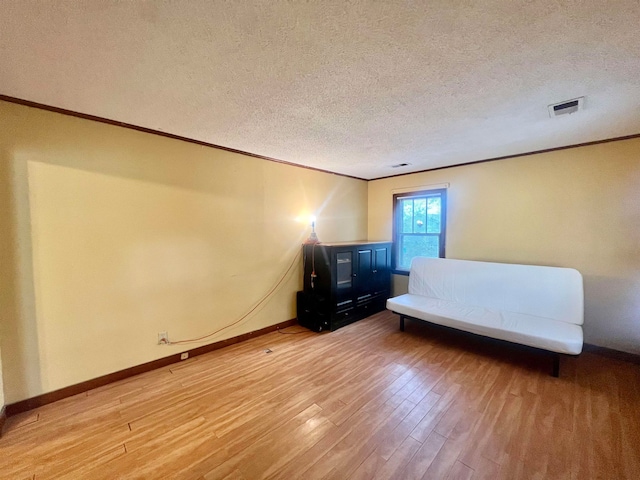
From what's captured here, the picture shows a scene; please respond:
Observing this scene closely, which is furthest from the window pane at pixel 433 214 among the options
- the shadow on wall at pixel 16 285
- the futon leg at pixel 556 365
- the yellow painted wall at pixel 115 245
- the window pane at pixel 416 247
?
the shadow on wall at pixel 16 285

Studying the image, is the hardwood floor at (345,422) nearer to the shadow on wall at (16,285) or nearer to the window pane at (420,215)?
the shadow on wall at (16,285)

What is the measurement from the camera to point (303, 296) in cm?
373

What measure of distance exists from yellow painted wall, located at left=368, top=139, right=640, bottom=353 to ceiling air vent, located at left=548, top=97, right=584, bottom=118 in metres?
1.29

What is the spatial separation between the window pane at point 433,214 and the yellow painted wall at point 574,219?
0.88 ft

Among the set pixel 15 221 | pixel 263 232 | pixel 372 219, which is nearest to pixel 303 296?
pixel 263 232

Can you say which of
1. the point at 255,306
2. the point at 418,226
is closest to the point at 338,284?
the point at 255,306

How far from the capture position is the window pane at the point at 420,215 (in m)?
4.29

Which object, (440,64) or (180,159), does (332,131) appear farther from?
(180,159)

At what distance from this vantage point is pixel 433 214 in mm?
4168

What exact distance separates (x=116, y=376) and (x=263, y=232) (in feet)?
6.71

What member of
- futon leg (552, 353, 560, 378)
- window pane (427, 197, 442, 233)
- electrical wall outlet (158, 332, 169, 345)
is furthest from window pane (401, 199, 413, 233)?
electrical wall outlet (158, 332, 169, 345)

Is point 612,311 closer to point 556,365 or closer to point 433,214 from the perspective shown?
point 556,365

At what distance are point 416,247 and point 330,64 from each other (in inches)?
138

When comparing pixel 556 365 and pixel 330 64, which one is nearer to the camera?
pixel 330 64
